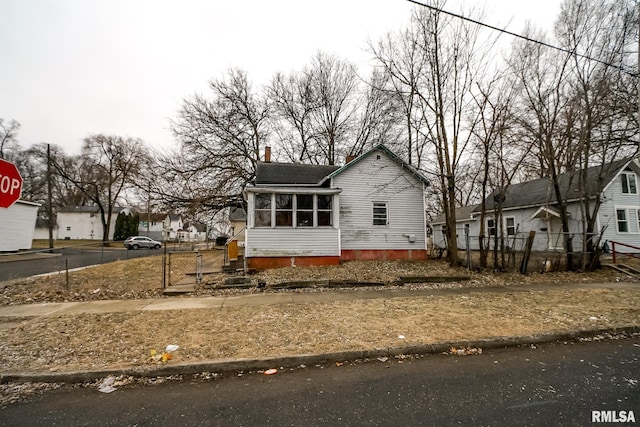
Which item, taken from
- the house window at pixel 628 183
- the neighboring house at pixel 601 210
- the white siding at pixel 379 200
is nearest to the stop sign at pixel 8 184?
the white siding at pixel 379 200

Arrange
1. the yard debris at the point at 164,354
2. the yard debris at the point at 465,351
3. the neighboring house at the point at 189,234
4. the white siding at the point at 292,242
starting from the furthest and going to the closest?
the neighboring house at the point at 189,234 → the white siding at the point at 292,242 → the yard debris at the point at 465,351 → the yard debris at the point at 164,354

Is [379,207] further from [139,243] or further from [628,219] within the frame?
[139,243]

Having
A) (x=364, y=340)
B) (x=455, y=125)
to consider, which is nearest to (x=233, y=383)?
(x=364, y=340)

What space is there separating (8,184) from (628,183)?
27919 mm

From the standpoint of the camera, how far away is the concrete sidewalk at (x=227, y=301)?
22.3 ft

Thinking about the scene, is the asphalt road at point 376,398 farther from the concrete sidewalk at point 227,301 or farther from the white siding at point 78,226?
the white siding at point 78,226

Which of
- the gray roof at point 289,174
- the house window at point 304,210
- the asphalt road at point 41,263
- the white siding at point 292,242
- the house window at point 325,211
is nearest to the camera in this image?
the white siding at point 292,242

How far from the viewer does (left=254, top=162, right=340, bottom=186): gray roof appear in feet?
48.9

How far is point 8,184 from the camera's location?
7.50ft

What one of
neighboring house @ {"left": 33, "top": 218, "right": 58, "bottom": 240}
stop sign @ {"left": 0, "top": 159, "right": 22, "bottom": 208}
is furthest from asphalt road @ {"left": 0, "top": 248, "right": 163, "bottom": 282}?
neighboring house @ {"left": 33, "top": 218, "right": 58, "bottom": 240}

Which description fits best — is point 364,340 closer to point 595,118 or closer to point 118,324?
point 118,324

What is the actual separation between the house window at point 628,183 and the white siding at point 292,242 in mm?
19596

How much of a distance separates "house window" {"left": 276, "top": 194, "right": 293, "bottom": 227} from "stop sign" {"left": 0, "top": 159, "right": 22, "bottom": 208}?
35.1ft
